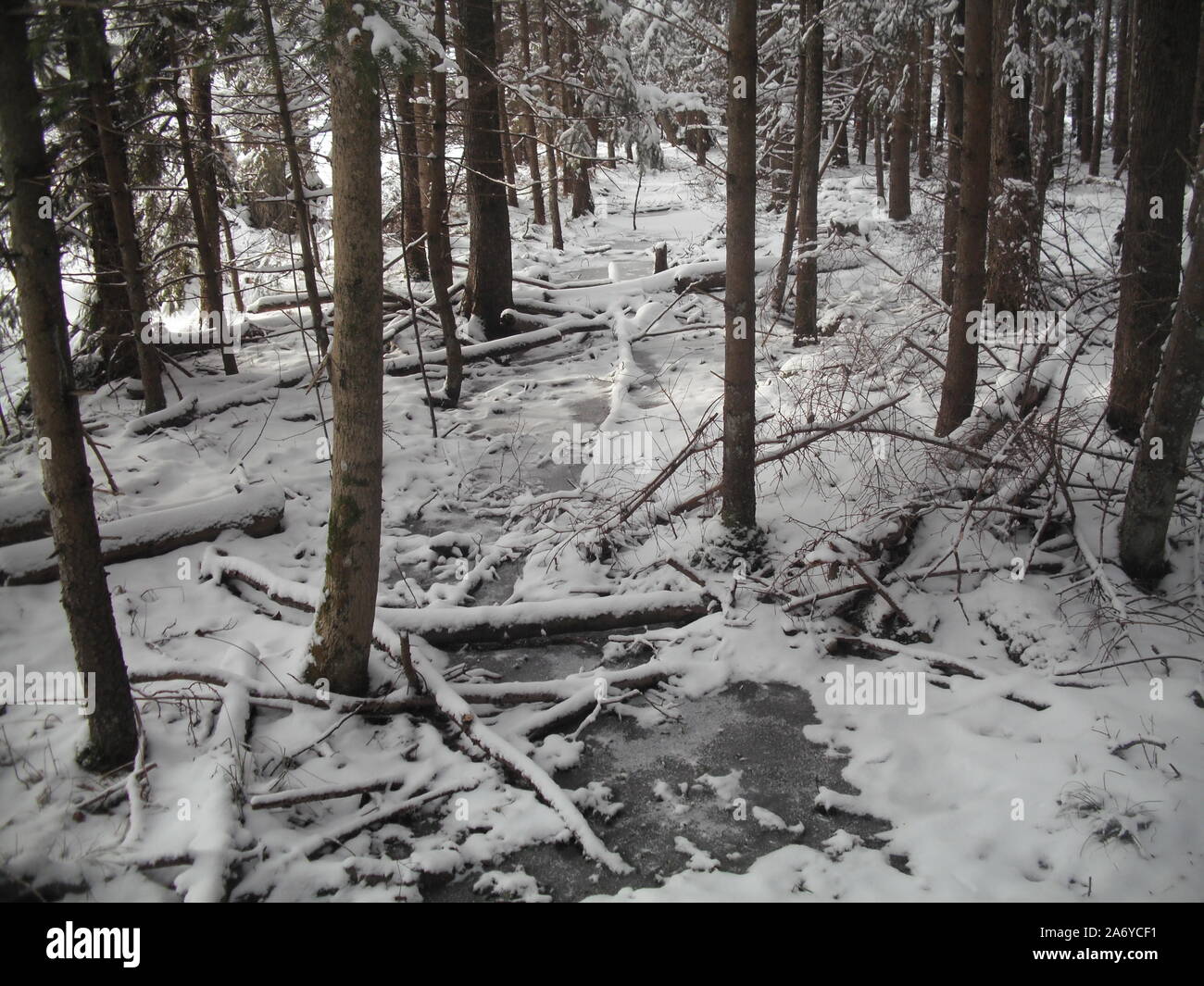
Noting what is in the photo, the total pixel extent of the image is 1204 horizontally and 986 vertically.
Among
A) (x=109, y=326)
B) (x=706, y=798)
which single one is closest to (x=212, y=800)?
(x=706, y=798)

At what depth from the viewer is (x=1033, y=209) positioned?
9.41m

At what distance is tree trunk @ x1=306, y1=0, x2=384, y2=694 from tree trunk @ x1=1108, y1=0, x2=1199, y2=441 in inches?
246

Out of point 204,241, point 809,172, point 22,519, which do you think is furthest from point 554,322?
point 22,519

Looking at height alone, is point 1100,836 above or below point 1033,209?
below

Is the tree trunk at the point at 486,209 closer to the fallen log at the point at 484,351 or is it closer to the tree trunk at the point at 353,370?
the fallen log at the point at 484,351

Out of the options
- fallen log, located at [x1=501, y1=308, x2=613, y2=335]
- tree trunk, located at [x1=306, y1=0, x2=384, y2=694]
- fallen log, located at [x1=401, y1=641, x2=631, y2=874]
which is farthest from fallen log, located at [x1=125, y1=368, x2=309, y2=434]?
fallen log, located at [x1=401, y1=641, x2=631, y2=874]

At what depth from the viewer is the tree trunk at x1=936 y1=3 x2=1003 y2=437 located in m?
6.48

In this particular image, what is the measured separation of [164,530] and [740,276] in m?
5.44

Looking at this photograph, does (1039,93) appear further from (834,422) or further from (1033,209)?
(834,422)

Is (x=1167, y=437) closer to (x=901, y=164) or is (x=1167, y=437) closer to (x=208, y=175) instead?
(x=208, y=175)

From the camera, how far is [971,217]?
675cm

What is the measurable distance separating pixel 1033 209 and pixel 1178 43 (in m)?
2.93

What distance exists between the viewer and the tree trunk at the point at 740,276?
19.7 feet

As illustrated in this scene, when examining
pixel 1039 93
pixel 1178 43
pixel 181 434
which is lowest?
pixel 181 434
